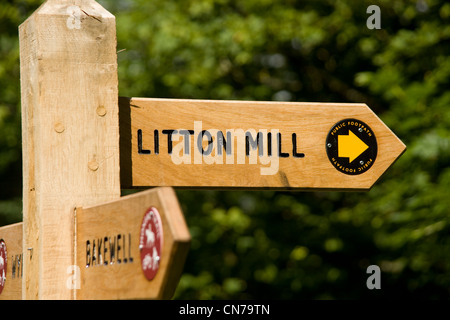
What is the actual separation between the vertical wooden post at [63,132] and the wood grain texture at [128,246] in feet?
0.17

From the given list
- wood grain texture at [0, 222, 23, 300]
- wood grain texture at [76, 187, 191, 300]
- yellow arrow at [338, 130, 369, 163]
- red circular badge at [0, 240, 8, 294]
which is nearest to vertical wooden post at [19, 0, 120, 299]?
wood grain texture at [76, 187, 191, 300]

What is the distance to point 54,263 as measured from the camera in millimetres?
Answer: 1562

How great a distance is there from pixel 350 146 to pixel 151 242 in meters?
0.81

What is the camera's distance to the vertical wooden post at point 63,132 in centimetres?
157

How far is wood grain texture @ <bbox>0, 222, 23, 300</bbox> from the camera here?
1.83 meters

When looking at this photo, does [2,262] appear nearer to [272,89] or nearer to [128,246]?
[128,246]

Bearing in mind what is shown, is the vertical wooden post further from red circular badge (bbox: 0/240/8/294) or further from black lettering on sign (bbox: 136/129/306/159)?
red circular badge (bbox: 0/240/8/294)

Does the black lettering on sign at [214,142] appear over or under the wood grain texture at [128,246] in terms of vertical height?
over

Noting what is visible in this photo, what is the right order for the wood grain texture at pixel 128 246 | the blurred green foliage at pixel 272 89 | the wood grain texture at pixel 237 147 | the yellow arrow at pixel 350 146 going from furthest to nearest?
the blurred green foliage at pixel 272 89, the yellow arrow at pixel 350 146, the wood grain texture at pixel 237 147, the wood grain texture at pixel 128 246

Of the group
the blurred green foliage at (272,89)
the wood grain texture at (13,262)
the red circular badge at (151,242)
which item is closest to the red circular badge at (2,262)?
the wood grain texture at (13,262)

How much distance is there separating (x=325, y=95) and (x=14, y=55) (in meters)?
3.30

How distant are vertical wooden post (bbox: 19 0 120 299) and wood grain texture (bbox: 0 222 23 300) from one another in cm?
17

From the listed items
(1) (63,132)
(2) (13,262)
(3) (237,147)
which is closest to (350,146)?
(3) (237,147)

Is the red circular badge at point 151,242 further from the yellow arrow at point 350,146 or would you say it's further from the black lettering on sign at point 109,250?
the yellow arrow at point 350,146
